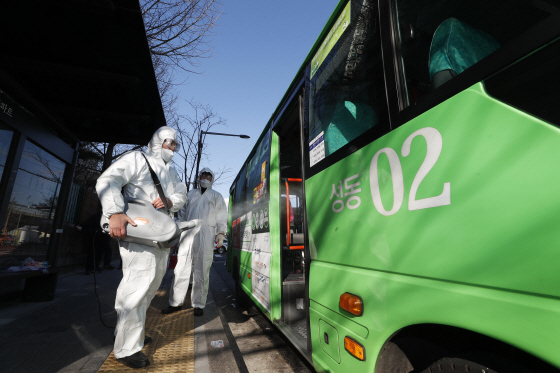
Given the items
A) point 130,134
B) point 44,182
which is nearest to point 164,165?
point 130,134

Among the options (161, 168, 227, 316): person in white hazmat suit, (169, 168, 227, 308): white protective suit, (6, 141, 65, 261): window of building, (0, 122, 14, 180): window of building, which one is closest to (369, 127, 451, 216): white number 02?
(161, 168, 227, 316): person in white hazmat suit

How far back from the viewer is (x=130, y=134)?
589 cm

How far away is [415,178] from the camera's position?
1.13 m

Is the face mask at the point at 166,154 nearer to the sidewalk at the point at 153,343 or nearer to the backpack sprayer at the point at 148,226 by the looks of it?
the backpack sprayer at the point at 148,226

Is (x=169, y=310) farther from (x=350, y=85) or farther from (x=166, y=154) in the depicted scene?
(x=350, y=85)

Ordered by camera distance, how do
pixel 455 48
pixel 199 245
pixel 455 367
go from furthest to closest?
pixel 199 245, pixel 455 48, pixel 455 367

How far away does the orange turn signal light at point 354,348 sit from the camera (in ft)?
4.53

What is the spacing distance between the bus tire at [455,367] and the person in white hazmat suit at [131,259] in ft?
7.31

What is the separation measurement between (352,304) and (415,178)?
75 cm

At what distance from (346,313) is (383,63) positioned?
131 centimetres

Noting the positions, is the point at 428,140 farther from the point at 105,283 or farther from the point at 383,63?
the point at 105,283

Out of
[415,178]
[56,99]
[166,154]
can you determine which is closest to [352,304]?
[415,178]

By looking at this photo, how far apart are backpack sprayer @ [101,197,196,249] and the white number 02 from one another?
6.09ft

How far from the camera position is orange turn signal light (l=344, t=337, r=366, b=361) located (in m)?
1.38
